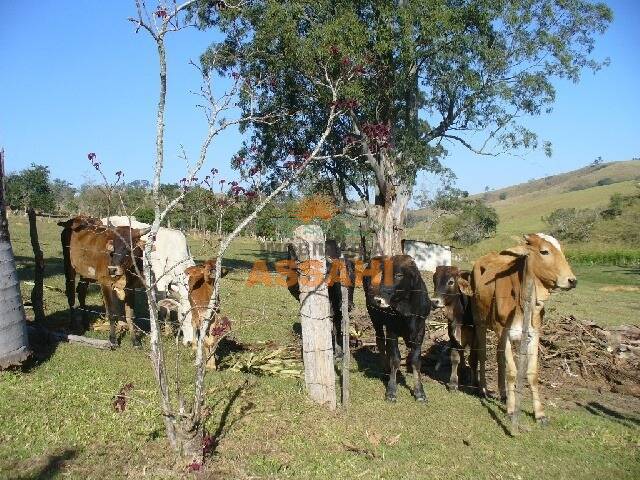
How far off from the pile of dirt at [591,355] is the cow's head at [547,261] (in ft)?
9.86

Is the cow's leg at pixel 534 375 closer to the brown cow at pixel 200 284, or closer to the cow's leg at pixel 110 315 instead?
the brown cow at pixel 200 284

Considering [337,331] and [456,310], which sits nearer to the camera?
[456,310]

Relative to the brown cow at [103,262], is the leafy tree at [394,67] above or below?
above

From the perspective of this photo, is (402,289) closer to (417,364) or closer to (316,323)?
(417,364)

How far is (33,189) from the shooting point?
59531 millimetres

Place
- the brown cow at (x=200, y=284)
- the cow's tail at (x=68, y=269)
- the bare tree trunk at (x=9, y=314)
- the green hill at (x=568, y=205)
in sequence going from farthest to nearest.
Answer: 1. the green hill at (x=568, y=205)
2. the cow's tail at (x=68, y=269)
3. the brown cow at (x=200, y=284)
4. the bare tree trunk at (x=9, y=314)

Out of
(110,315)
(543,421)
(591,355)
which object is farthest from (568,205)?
(110,315)

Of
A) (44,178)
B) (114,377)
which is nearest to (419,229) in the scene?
(44,178)

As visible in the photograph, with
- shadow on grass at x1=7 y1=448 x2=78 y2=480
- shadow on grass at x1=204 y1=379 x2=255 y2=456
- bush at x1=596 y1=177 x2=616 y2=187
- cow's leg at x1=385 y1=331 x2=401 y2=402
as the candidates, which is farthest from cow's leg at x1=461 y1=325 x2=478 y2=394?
bush at x1=596 y1=177 x2=616 y2=187

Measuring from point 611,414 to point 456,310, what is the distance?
2.53 meters

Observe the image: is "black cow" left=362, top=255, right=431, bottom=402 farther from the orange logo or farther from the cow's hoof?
the orange logo

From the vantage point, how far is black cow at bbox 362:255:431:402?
789 centimetres

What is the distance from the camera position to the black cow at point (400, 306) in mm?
7895

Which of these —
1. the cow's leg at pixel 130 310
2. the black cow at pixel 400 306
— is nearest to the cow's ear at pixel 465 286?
the black cow at pixel 400 306
